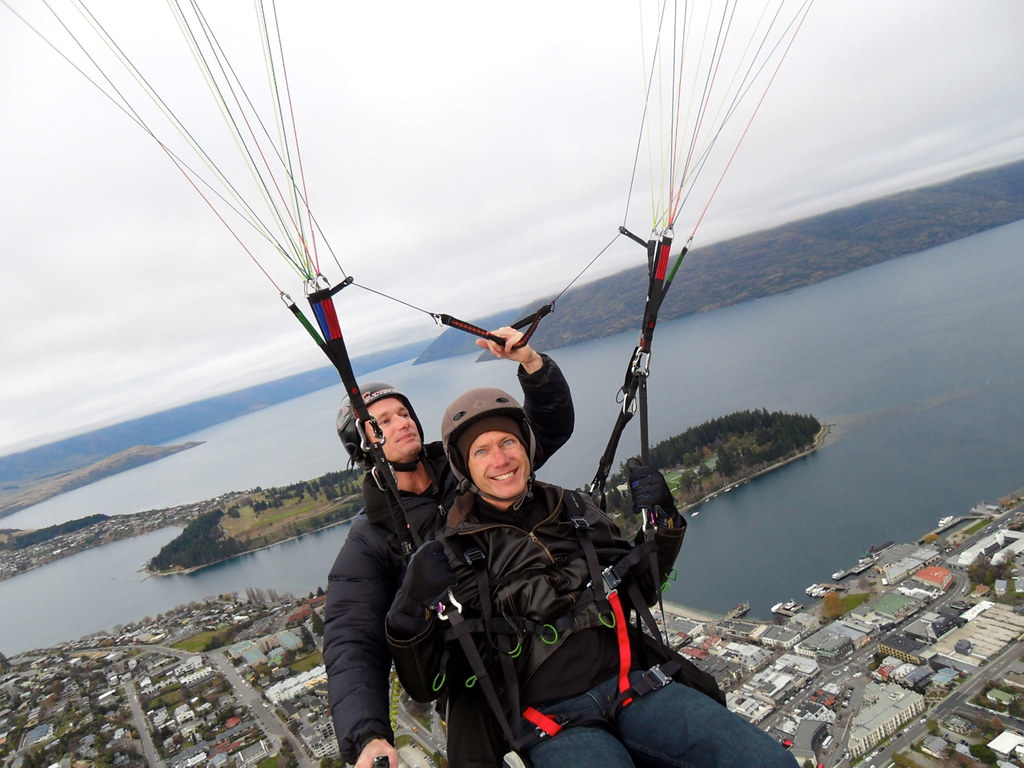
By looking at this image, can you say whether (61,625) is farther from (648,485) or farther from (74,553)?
(648,485)

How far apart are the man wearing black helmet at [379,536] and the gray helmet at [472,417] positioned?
0.46 feet

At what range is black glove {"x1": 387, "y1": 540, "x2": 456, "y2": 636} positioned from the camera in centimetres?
178

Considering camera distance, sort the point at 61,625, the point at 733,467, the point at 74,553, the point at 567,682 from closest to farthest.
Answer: the point at 567,682
the point at 733,467
the point at 61,625
the point at 74,553

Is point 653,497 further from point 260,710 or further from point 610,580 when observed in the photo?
point 260,710

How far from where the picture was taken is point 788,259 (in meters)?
120

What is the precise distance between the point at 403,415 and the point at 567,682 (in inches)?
51.2

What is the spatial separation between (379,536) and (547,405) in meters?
0.93

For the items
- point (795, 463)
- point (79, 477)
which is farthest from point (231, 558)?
point (79, 477)

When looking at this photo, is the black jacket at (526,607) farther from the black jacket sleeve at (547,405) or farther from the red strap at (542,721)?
the black jacket sleeve at (547,405)

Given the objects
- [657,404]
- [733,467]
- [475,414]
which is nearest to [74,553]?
[657,404]

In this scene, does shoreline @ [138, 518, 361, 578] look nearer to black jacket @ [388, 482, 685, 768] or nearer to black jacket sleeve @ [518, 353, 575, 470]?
black jacket sleeve @ [518, 353, 575, 470]

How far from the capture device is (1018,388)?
30.6m

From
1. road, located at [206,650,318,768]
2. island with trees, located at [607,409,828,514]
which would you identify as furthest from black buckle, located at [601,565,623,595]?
island with trees, located at [607,409,828,514]

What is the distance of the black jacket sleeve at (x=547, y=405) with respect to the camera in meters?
2.55
